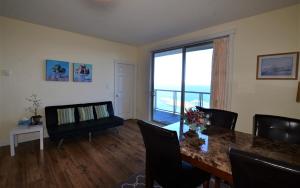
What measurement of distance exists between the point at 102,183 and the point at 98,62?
326 centimetres

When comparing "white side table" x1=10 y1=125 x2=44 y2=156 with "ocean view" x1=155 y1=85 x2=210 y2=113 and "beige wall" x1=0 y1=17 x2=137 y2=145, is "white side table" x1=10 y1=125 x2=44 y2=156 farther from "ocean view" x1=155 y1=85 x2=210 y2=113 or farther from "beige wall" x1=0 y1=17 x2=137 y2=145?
"ocean view" x1=155 y1=85 x2=210 y2=113

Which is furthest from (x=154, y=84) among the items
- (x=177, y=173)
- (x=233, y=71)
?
(x=177, y=173)

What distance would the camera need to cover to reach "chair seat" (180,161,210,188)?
1.34 meters

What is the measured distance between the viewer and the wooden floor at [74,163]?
2068 mm

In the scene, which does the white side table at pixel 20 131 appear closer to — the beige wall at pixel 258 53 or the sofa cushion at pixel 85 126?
the sofa cushion at pixel 85 126

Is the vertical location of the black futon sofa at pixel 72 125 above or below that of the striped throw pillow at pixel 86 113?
below

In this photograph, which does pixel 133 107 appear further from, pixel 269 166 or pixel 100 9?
pixel 269 166

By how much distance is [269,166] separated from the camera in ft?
2.26

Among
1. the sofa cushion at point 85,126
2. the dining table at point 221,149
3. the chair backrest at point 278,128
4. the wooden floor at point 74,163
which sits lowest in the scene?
the wooden floor at point 74,163

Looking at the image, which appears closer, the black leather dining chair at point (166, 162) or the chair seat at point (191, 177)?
the black leather dining chair at point (166, 162)

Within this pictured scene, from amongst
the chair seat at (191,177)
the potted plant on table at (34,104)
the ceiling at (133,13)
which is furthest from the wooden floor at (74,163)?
the ceiling at (133,13)

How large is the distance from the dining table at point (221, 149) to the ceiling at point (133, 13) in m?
1.99

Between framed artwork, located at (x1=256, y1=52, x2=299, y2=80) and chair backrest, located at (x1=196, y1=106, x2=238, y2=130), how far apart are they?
4.18 ft

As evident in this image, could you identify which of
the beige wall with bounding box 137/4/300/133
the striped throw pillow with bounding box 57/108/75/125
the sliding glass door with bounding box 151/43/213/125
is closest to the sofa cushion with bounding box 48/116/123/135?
the striped throw pillow with bounding box 57/108/75/125
